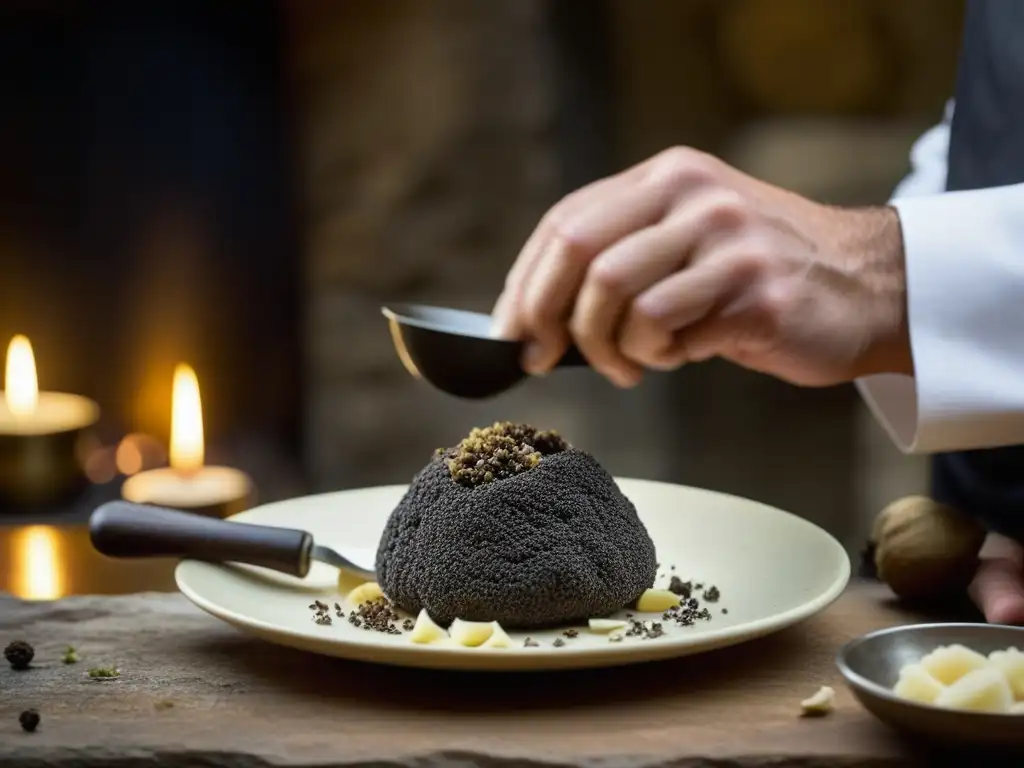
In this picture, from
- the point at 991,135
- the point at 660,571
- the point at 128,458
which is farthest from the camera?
the point at 128,458

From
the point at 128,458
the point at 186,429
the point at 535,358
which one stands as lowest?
the point at 128,458

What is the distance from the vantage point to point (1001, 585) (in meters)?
0.93

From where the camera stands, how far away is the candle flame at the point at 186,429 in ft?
5.08

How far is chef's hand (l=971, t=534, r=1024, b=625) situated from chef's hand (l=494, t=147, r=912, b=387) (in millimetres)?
158

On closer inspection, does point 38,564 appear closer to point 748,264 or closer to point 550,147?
point 748,264

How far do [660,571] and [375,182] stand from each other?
3.54 feet

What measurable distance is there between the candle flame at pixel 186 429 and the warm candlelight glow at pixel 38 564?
0.62 ft

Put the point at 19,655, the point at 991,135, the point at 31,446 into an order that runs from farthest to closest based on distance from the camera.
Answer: the point at 31,446, the point at 991,135, the point at 19,655

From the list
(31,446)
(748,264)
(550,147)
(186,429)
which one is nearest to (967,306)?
(748,264)

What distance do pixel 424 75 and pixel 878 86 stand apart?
2.13ft

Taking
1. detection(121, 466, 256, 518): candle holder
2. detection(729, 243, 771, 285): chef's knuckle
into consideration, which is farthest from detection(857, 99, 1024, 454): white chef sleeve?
detection(121, 466, 256, 518): candle holder

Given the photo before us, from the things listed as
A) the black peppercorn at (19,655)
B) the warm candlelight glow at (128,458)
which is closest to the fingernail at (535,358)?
the black peppercorn at (19,655)

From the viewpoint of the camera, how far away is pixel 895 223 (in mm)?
945

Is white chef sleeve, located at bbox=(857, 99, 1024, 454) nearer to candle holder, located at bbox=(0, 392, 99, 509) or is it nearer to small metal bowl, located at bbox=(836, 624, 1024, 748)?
small metal bowl, located at bbox=(836, 624, 1024, 748)
